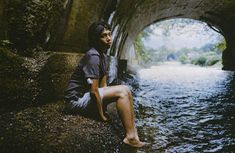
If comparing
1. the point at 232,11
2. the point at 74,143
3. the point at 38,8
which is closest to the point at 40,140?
the point at 74,143

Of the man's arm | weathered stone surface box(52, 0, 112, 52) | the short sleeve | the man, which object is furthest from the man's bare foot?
weathered stone surface box(52, 0, 112, 52)

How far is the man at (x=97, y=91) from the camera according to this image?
3.38 metres

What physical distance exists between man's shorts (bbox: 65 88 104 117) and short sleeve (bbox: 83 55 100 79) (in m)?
0.31

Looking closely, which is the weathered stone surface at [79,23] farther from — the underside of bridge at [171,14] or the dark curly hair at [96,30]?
the dark curly hair at [96,30]

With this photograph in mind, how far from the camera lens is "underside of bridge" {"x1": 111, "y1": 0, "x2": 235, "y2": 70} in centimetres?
843

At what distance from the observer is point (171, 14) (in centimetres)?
1191

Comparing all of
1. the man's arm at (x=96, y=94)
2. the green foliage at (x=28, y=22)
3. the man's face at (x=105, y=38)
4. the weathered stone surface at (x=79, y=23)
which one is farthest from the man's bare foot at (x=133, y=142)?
the weathered stone surface at (x=79, y=23)

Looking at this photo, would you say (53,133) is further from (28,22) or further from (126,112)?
(28,22)

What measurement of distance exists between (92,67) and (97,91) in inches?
12.6

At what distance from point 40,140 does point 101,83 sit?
1.37 m

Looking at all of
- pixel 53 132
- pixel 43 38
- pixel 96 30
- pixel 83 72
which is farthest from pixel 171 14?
pixel 53 132

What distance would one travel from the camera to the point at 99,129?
348 cm

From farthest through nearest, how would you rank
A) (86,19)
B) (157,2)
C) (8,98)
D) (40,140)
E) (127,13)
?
(157,2), (127,13), (86,19), (8,98), (40,140)

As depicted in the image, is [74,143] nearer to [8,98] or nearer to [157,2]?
[8,98]
